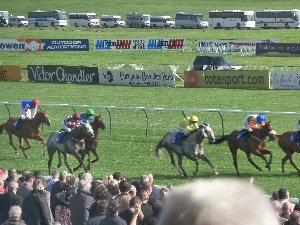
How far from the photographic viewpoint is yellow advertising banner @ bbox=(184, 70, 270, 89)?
39688 millimetres

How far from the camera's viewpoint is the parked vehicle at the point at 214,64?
45812 mm

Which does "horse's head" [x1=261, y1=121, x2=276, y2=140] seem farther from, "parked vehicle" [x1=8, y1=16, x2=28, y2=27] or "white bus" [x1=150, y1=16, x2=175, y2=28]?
"parked vehicle" [x1=8, y1=16, x2=28, y2=27]

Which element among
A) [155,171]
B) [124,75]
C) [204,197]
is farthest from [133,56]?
[204,197]

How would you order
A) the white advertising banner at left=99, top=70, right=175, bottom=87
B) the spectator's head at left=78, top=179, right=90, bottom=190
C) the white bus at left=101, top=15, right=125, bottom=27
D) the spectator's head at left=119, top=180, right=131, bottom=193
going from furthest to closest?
the white bus at left=101, top=15, right=125, bottom=27
the white advertising banner at left=99, top=70, right=175, bottom=87
the spectator's head at left=78, top=179, right=90, bottom=190
the spectator's head at left=119, top=180, right=131, bottom=193

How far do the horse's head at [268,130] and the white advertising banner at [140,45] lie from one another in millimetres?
40431

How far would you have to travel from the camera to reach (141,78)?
4166cm

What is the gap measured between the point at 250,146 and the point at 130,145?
4.74m

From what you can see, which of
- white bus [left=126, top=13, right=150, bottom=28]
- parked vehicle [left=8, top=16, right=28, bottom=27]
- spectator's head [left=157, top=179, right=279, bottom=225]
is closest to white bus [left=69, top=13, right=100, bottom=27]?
white bus [left=126, top=13, right=150, bottom=28]

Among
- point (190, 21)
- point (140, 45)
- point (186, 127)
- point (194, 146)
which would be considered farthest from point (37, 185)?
point (190, 21)

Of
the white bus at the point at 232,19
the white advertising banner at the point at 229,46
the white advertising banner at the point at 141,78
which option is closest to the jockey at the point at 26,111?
the white advertising banner at the point at 141,78

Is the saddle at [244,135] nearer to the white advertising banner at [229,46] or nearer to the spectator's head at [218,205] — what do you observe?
the spectator's head at [218,205]

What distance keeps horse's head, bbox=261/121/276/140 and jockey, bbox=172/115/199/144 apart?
1.54m

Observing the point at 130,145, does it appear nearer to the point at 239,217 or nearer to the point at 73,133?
the point at 73,133

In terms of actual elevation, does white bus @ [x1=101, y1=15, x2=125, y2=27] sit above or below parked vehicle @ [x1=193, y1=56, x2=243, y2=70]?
below
